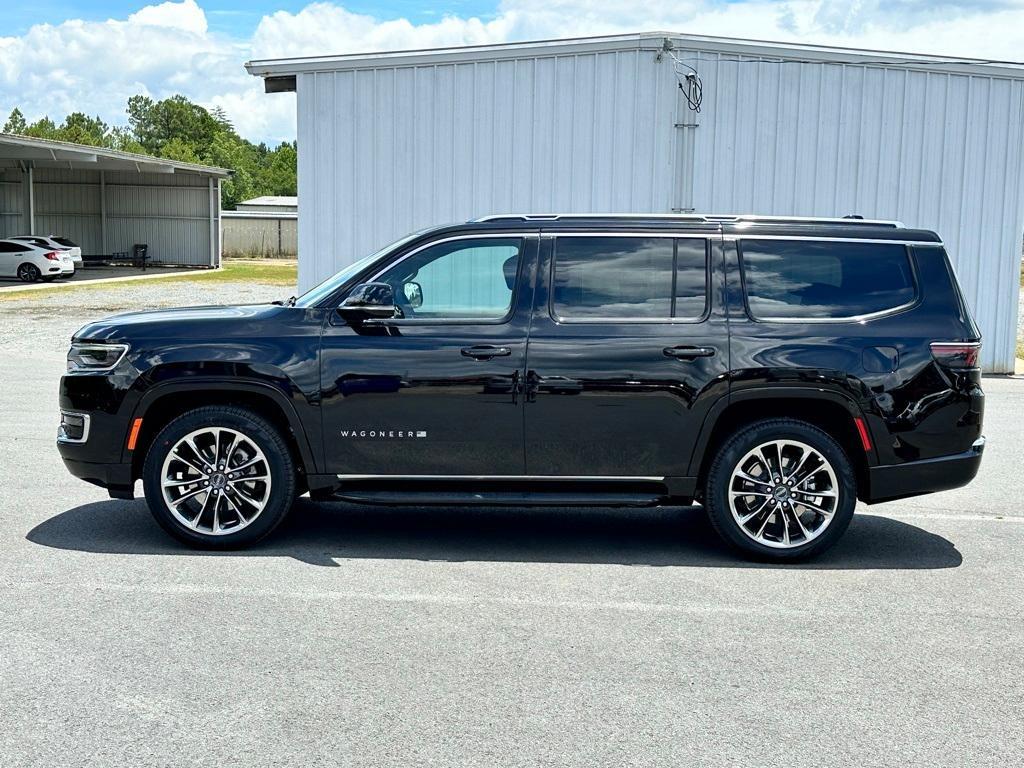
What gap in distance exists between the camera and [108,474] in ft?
21.4

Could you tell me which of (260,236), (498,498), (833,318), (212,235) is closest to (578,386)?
(498,498)

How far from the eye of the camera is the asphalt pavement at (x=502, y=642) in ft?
13.4

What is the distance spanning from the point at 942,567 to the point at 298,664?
3.66m

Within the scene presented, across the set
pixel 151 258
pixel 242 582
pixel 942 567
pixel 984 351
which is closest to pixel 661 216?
pixel 942 567

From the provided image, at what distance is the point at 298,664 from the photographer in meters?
4.77

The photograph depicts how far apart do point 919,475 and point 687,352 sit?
4.80ft

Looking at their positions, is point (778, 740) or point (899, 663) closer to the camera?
point (778, 740)

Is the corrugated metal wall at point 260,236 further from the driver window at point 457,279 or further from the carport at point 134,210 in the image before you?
the driver window at point 457,279

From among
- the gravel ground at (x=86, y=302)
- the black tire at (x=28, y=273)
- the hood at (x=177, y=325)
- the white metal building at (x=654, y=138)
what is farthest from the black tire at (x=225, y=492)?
the black tire at (x=28, y=273)

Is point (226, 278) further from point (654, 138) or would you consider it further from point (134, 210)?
point (654, 138)

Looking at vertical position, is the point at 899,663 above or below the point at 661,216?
below

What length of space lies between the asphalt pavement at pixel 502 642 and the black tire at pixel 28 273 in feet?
113

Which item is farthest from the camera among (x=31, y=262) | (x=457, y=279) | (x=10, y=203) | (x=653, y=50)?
(x=10, y=203)

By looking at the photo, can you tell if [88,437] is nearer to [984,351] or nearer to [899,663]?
[899,663]
